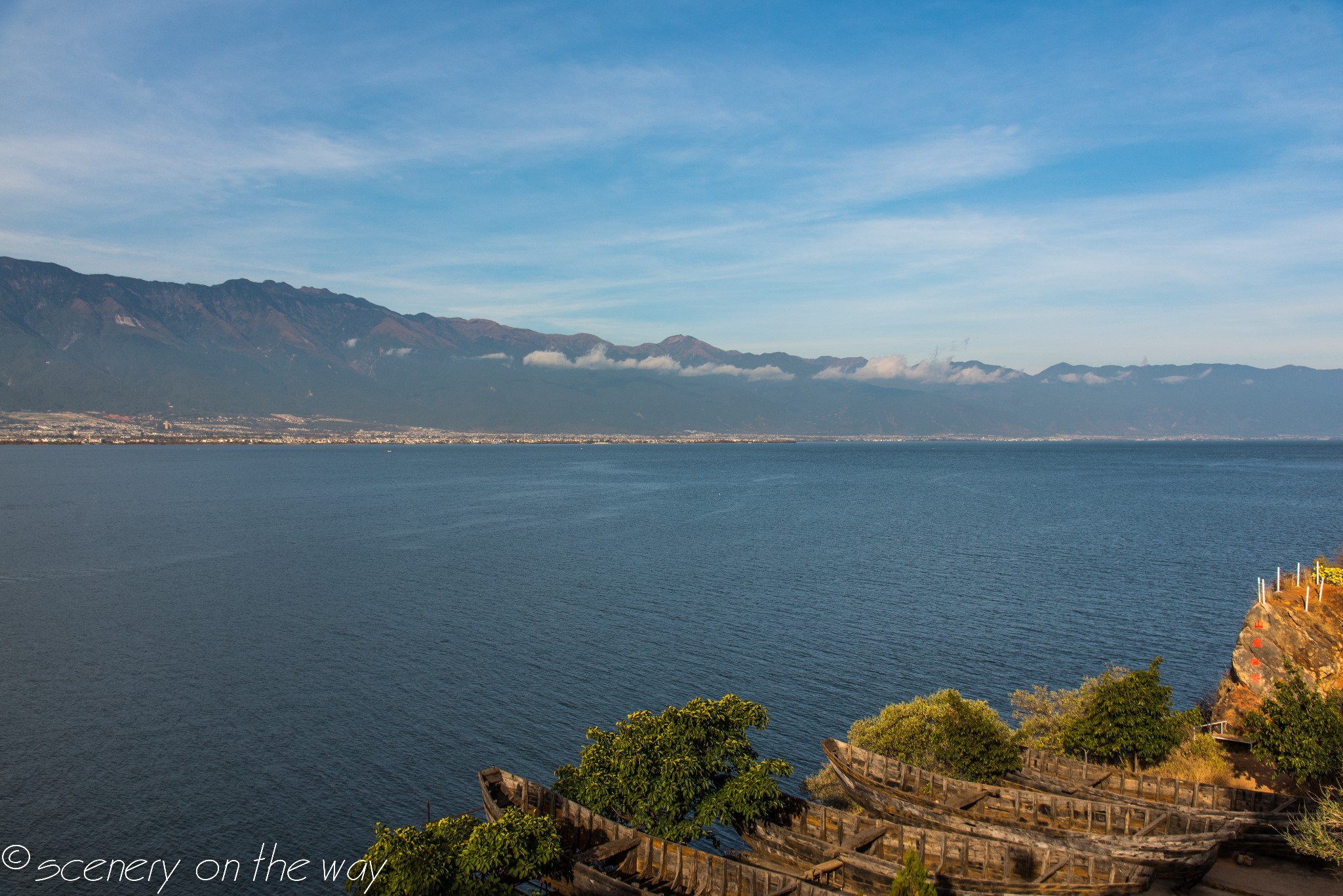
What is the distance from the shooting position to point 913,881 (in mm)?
20797

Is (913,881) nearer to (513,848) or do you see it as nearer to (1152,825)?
(513,848)

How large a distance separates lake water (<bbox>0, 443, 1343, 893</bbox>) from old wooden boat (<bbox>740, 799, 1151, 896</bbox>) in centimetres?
1226

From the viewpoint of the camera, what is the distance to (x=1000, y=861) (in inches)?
1086

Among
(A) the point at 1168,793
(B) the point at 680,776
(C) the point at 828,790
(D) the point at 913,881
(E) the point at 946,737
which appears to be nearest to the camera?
(D) the point at 913,881

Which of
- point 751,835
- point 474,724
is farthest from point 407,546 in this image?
point 751,835

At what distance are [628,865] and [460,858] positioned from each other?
6.09m

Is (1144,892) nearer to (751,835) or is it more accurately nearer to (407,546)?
(751,835)

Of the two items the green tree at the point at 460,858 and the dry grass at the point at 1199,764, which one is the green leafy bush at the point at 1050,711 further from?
the green tree at the point at 460,858

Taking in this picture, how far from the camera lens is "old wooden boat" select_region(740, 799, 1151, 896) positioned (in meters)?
26.0

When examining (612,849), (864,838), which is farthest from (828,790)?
(612,849)

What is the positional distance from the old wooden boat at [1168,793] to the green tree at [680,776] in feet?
41.3

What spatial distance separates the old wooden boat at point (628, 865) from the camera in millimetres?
26500

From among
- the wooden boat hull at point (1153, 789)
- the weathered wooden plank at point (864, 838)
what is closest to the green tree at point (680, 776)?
the weathered wooden plank at point (864, 838)

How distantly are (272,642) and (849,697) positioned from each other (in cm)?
4410
